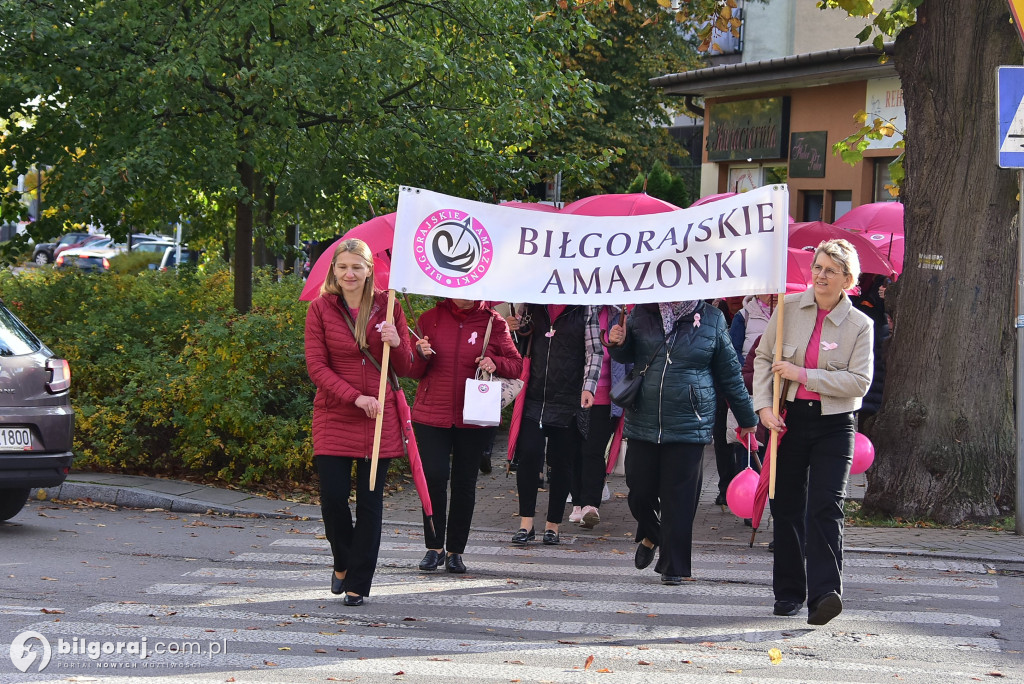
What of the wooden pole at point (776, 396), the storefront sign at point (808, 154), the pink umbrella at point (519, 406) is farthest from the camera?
the storefront sign at point (808, 154)

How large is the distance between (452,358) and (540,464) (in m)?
1.53

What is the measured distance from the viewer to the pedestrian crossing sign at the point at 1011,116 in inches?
361

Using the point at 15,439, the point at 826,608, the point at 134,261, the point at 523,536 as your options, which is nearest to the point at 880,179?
the point at 523,536

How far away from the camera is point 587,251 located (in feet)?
24.6

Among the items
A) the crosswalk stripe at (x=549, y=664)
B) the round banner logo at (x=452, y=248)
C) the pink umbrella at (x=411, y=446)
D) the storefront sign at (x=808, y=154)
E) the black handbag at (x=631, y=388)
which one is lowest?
the crosswalk stripe at (x=549, y=664)

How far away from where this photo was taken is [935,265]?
9859 mm

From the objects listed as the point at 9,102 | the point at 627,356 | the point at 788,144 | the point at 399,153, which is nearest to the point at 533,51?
the point at 399,153

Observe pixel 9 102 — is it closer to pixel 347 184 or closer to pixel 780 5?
pixel 347 184

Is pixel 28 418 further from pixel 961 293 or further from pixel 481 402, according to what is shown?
pixel 961 293

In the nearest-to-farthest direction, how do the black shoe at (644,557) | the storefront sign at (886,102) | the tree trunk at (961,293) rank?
the black shoe at (644,557)
the tree trunk at (961,293)
the storefront sign at (886,102)

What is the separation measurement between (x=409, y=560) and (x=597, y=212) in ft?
10.7

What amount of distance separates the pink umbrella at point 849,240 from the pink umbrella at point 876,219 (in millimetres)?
1135

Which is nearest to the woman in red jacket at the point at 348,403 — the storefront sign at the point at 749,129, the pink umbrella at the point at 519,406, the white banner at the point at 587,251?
the white banner at the point at 587,251

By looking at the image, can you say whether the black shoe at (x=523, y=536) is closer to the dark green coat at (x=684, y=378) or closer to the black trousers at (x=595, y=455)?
the black trousers at (x=595, y=455)
